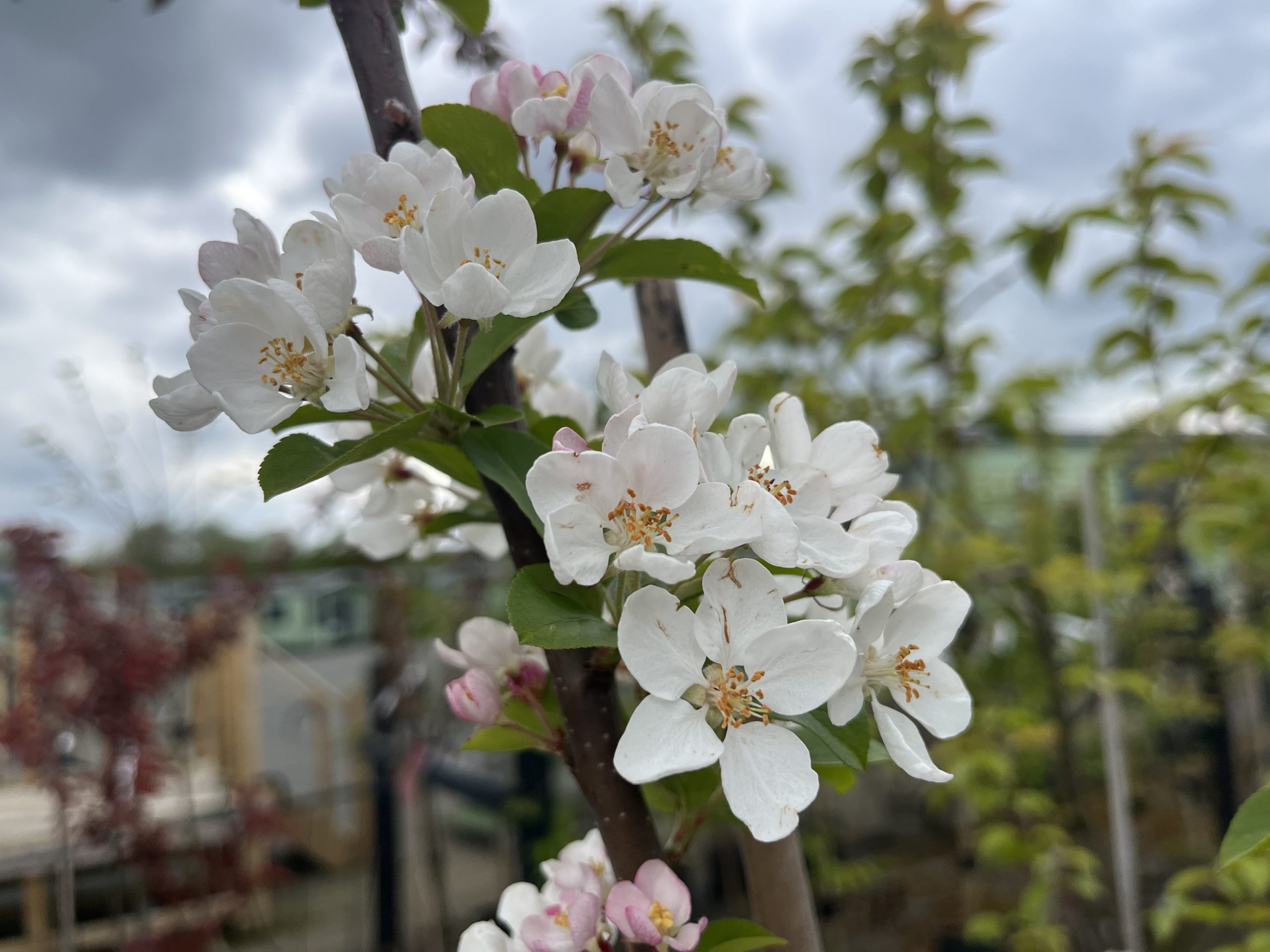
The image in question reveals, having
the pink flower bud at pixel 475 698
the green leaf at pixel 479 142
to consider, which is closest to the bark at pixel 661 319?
the green leaf at pixel 479 142

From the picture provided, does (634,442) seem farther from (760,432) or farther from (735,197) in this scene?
(735,197)

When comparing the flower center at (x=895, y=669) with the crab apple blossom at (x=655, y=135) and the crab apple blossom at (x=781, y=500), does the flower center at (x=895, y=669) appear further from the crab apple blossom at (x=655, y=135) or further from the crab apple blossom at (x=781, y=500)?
the crab apple blossom at (x=655, y=135)

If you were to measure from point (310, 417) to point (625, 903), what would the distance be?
32 cm

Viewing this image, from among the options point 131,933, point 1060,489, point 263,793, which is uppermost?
point 1060,489

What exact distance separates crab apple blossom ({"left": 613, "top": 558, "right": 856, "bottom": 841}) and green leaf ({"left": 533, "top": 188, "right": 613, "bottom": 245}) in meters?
0.24

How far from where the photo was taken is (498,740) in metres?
0.60

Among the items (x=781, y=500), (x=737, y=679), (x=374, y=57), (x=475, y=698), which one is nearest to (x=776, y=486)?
(x=781, y=500)

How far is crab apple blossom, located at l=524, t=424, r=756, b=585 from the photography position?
0.41 metres

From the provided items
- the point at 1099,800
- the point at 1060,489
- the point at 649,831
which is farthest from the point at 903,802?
the point at 649,831

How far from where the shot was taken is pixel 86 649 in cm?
253

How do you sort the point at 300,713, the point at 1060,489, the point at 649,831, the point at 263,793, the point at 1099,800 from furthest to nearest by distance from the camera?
the point at 300,713, the point at 1099,800, the point at 1060,489, the point at 263,793, the point at 649,831

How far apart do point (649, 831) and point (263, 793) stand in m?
3.24

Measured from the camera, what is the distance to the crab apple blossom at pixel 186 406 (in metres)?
0.45

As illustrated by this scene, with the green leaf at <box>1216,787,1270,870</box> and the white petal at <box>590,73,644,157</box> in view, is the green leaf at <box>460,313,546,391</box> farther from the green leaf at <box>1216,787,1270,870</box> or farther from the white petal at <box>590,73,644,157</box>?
the green leaf at <box>1216,787,1270,870</box>
